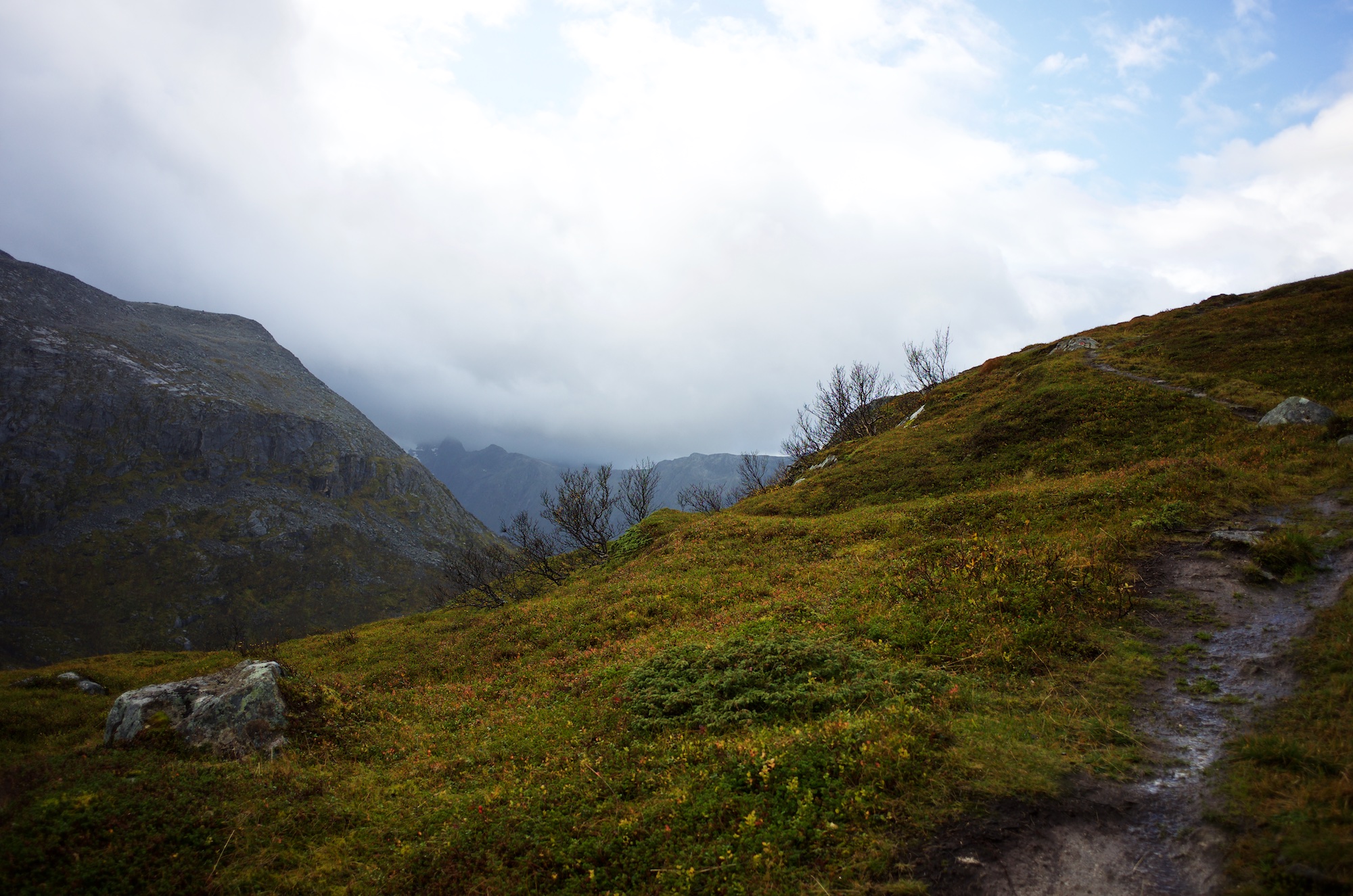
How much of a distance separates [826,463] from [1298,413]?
27.4 meters

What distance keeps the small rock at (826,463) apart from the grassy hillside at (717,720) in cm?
1690

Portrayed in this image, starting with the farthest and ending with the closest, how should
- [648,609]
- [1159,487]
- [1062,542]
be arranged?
[648,609], [1159,487], [1062,542]

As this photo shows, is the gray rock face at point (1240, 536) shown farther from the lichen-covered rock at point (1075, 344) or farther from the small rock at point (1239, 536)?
the lichen-covered rock at point (1075, 344)

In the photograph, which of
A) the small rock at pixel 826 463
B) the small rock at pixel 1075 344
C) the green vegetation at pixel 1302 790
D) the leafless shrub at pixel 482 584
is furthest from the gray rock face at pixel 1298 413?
the leafless shrub at pixel 482 584

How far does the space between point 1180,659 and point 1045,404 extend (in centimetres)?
2841

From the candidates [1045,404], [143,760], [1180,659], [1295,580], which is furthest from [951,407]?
[143,760]

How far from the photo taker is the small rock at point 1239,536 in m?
14.6

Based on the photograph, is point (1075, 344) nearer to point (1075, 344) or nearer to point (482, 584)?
point (1075, 344)

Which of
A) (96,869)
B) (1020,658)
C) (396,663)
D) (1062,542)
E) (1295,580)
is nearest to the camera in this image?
(96,869)

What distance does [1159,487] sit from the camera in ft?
65.8

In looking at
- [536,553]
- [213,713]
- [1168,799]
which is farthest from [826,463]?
[213,713]

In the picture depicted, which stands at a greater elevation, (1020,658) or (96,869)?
(1020,658)

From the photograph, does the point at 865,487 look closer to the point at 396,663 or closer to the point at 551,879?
the point at 396,663

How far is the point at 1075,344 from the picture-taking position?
52.5 metres
